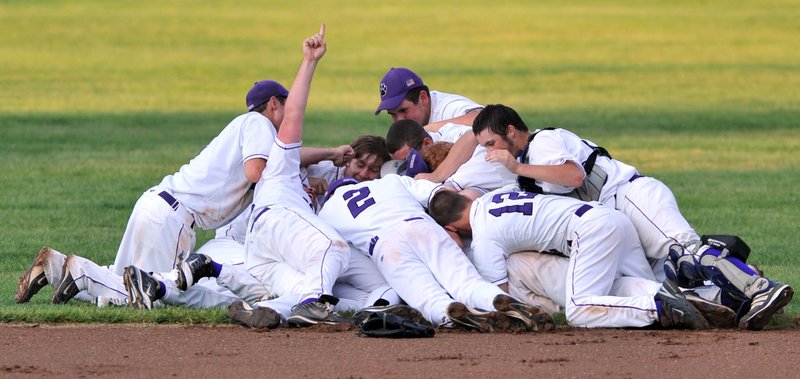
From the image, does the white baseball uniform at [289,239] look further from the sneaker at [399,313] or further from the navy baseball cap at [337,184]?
the sneaker at [399,313]

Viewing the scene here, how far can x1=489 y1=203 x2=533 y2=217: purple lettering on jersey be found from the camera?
349 inches

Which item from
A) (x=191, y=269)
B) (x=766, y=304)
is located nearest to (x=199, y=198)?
(x=191, y=269)

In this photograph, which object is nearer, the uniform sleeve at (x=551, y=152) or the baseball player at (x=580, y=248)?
the baseball player at (x=580, y=248)

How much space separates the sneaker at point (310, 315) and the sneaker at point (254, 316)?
10 cm

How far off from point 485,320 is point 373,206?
1.36 meters

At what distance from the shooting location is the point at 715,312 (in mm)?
8422

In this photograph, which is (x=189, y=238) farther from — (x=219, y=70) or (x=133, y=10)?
(x=133, y=10)

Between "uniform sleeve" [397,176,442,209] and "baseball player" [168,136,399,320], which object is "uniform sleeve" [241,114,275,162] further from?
"uniform sleeve" [397,176,442,209]

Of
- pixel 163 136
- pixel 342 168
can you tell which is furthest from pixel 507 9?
pixel 342 168

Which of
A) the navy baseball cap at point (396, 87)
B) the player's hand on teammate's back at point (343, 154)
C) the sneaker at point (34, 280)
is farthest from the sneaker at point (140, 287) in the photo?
the navy baseball cap at point (396, 87)

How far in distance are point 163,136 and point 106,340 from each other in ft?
51.0

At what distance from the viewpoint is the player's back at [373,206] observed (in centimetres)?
920

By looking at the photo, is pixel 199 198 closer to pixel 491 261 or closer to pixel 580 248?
pixel 491 261

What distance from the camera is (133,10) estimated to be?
49.6 meters
